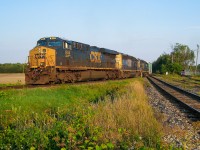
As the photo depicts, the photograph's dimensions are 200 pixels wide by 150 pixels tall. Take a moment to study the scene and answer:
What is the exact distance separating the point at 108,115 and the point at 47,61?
15293 millimetres

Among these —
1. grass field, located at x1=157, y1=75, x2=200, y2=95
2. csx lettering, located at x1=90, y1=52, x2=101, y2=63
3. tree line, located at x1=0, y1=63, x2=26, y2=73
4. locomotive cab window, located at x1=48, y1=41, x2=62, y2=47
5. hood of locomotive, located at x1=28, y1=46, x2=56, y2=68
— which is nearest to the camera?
hood of locomotive, located at x1=28, y1=46, x2=56, y2=68

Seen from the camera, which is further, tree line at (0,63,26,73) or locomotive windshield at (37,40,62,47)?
tree line at (0,63,26,73)

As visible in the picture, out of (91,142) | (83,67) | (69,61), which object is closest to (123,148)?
(91,142)

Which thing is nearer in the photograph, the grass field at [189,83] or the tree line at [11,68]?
the grass field at [189,83]

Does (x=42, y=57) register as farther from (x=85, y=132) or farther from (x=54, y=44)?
(x=85, y=132)

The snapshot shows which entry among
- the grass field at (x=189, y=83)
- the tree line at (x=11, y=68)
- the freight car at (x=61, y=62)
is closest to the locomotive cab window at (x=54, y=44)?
the freight car at (x=61, y=62)

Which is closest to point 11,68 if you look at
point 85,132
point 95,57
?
point 95,57

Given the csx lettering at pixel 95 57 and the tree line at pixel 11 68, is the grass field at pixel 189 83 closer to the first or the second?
the csx lettering at pixel 95 57

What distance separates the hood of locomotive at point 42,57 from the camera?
22.7m

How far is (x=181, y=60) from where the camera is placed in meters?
118

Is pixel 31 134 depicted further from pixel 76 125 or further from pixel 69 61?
pixel 69 61

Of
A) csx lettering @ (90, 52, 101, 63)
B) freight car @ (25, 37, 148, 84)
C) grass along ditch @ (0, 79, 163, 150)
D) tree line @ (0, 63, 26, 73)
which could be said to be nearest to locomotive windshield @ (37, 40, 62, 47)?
freight car @ (25, 37, 148, 84)

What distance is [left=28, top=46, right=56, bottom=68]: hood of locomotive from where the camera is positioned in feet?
74.4

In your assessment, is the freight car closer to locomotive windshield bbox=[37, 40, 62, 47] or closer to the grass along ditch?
locomotive windshield bbox=[37, 40, 62, 47]
